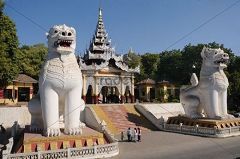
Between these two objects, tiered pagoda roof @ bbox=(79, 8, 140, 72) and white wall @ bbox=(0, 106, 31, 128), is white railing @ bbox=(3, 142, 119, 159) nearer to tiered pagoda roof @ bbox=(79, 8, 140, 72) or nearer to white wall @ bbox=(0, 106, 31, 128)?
white wall @ bbox=(0, 106, 31, 128)

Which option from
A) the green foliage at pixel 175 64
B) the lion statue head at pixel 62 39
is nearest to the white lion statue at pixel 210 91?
the lion statue head at pixel 62 39

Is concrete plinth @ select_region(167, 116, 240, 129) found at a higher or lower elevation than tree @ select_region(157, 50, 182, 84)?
lower

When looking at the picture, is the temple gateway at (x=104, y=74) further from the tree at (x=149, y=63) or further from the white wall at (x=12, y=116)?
the tree at (x=149, y=63)

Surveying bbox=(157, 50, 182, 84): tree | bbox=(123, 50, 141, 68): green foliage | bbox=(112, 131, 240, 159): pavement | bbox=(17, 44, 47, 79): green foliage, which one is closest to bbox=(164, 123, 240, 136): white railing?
bbox=(112, 131, 240, 159): pavement

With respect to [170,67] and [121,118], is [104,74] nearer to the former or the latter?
[121,118]

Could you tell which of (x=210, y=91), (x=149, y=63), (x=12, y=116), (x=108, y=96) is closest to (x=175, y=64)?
(x=149, y=63)

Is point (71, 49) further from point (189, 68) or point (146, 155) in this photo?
point (189, 68)

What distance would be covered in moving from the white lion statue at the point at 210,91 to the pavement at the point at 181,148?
208 cm

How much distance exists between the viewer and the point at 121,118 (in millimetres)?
22344

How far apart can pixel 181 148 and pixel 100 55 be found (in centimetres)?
2371

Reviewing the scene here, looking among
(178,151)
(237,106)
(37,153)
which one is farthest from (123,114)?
(237,106)

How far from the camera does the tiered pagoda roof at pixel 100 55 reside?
33422mm

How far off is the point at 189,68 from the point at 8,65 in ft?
109

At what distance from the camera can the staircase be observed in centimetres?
2072
